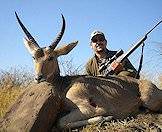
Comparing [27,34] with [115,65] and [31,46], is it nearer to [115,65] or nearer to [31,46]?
[31,46]

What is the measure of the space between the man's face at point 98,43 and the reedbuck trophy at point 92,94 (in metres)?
1.27

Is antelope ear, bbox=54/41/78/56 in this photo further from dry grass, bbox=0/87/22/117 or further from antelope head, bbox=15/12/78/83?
dry grass, bbox=0/87/22/117

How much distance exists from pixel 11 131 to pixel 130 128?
6.20 ft

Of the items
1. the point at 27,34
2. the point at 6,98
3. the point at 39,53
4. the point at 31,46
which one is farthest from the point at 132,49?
the point at 6,98

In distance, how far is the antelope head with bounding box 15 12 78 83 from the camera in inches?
309

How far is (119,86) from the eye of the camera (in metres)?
7.68

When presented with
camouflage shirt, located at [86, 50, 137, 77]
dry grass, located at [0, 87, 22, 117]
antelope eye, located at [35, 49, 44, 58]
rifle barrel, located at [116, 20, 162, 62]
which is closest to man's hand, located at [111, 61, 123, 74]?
rifle barrel, located at [116, 20, 162, 62]

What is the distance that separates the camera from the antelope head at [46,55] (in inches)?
309

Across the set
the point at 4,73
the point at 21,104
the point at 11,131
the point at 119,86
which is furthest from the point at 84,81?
the point at 4,73

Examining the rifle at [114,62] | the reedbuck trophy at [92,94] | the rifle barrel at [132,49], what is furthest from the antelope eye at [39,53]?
the rifle barrel at [132,49]

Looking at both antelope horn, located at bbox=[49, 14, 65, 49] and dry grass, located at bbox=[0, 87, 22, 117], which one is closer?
dry grass, located at bbox=[0, 87, 22, 117]

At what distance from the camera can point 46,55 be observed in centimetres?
823

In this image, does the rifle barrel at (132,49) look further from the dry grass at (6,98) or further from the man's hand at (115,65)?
the dry grass at (6,98)

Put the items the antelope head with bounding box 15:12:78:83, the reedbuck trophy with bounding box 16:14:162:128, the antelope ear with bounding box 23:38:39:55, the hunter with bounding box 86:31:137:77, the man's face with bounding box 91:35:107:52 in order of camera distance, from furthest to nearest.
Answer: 1. the man's face with bounding box 91:35:107:52
2. the hunter with bounding box 86:31:137:77
3. the antelope ear with bounding box 23:38:39:55
4. the antelope head with bounding box 15:12:78:83
5. the reedbuck trophy with bounding box 16:14:162:128
